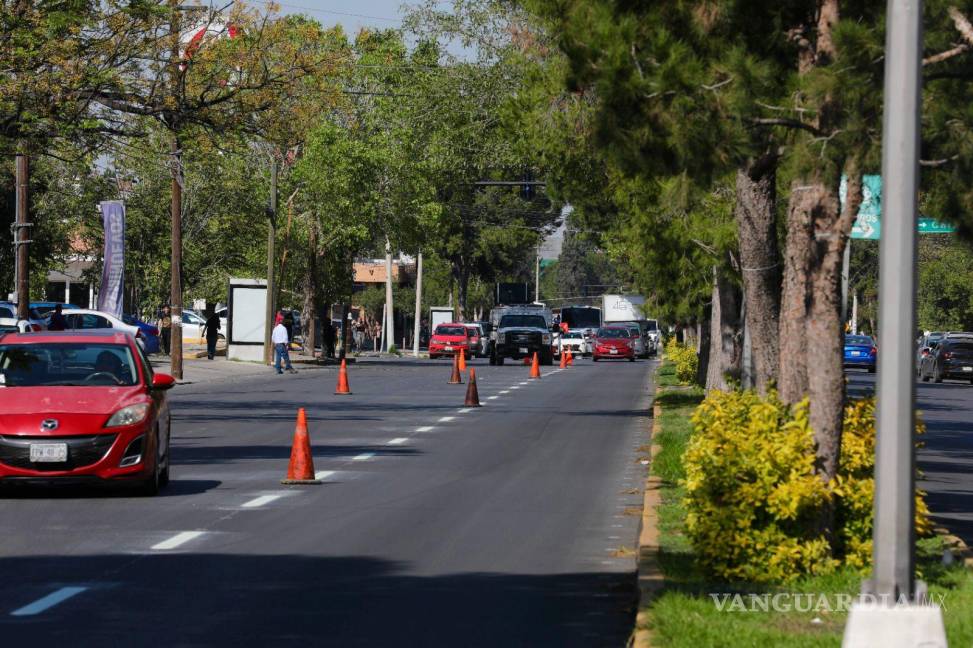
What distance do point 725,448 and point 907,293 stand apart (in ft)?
12.3

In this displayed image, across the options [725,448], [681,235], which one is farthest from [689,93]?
[681,235]

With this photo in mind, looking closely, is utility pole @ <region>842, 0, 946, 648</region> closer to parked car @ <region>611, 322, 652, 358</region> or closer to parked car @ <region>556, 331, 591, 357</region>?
parked car @ <region>611, 322, 652, 358</region>

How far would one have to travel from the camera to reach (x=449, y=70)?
43656mm

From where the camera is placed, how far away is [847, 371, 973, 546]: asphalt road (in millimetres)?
15438

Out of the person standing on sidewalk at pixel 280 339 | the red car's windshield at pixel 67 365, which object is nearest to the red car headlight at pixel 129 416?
the red car's windshield at pixel 67 365

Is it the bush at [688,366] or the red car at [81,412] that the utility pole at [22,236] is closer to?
the bush at [688,366]

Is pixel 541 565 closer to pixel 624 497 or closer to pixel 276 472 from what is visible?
pixel 624 497

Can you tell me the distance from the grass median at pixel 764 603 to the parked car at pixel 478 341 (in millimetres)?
68600

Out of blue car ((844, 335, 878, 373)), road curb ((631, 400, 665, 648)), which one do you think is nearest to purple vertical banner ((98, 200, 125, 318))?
road curb ((631, 400, 665, 648))

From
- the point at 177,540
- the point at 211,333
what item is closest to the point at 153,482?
the point at 177,540

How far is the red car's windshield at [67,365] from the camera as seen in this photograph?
16375 mm

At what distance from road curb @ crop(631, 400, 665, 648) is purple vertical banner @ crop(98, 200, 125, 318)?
2910 cm

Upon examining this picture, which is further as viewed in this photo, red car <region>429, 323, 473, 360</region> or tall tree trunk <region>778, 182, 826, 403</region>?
red car <region>429, 323, 473, 360</region>

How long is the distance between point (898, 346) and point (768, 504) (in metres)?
3.53
